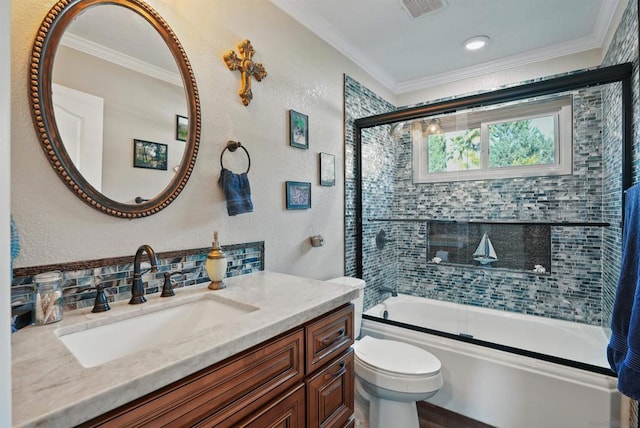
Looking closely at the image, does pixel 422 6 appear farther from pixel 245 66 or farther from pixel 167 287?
pixel 167 287

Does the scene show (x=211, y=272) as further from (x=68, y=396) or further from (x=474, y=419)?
(x=474, y=419)

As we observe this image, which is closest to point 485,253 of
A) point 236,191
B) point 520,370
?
point 520,370

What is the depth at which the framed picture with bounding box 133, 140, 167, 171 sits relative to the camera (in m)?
1.25

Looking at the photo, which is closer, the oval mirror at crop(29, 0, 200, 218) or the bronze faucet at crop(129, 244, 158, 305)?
the oval mirror at crop(29, 0, 200, 218)

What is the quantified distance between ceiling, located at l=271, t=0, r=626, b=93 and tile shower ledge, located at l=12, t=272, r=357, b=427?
6.04 feet

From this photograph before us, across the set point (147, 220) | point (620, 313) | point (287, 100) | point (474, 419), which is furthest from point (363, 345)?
point (287, 100)

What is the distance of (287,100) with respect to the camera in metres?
1.94

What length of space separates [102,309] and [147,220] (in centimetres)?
37

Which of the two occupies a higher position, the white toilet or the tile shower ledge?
the tile shower ledge

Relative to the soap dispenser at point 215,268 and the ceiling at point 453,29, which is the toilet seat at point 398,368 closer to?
the soap dispenser at point 215,268

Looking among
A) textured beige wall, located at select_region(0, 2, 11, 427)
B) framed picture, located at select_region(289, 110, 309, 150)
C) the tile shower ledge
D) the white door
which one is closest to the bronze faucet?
the tile shower ledge

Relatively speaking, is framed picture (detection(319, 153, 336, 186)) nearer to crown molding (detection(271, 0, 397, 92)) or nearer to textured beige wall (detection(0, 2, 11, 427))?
crown molding (detection(271, 0, 397, 92))

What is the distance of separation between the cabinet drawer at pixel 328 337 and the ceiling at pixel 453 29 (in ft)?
6.05

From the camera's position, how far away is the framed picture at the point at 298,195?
1.94 meters
